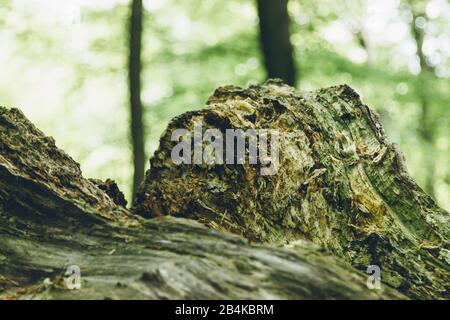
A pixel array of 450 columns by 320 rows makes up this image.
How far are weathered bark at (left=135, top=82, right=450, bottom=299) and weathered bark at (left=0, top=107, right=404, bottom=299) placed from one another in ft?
1.84

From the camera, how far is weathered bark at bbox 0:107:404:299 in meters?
2.61

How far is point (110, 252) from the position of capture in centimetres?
303

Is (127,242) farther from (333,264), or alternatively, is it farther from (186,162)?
(333,264)

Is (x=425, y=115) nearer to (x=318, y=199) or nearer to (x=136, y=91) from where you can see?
(x=136, y=91)

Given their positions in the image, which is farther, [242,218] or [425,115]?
[425,115]

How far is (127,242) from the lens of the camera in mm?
3090

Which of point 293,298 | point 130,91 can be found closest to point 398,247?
point 293,298

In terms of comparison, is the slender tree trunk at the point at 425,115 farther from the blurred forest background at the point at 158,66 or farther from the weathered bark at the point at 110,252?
the weathered bark at the point at 110,252

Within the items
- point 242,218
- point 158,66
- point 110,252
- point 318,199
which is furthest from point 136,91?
point 110,252

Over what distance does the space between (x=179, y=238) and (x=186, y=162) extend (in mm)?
958

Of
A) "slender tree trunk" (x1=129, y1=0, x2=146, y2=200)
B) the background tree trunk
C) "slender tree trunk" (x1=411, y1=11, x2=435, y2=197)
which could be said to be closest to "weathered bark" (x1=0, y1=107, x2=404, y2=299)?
the background tree trunk

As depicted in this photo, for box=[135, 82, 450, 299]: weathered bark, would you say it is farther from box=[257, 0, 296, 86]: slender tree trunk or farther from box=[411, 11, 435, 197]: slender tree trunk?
box=[411, 11, 435, 197]: slender tree trunk

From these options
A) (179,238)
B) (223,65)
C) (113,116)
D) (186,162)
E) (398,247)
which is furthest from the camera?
(113,116)

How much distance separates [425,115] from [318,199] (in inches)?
585
